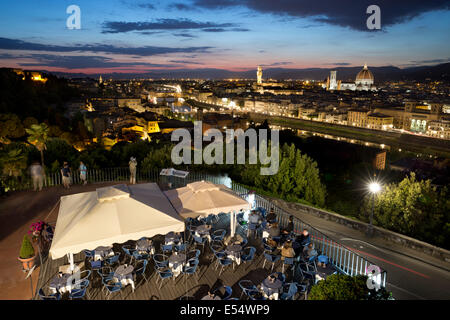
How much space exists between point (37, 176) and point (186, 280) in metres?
8.01

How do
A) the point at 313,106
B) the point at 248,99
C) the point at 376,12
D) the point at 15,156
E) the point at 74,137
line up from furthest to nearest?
the point at 248,99
the point at 313,106
the point at 74,137
the point at 15,156
the point at 376,12

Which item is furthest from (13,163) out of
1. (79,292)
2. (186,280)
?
(186,280)

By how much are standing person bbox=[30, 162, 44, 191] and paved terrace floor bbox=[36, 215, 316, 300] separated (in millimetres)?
5265

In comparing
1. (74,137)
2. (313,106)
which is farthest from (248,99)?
(74,137)

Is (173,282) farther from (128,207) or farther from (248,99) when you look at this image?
(248,99)

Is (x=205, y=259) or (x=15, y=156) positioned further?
(x=15, y=156)

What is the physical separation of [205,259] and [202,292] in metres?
1.22

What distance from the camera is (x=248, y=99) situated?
14688 centimetres

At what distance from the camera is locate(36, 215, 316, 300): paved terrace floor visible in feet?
20.0

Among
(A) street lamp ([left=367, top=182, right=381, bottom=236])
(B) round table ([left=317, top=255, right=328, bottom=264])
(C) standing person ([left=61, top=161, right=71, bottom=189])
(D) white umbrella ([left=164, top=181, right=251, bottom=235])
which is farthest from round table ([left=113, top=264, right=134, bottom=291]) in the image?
(A) street lamp ([left=367, top=182, right=381, bottom=236])

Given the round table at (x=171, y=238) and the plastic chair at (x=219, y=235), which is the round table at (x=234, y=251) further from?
the round table at (x=171, y=238)

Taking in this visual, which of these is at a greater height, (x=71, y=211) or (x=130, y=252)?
(x=71, y=211)

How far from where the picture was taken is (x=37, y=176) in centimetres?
1143
